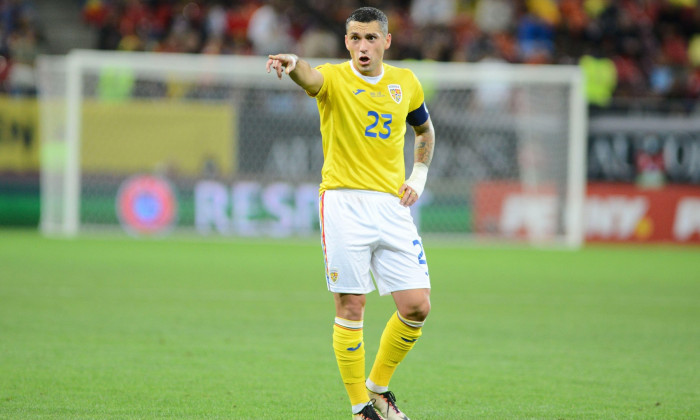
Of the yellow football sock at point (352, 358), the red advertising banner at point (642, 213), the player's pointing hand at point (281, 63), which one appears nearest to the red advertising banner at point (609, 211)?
the red advertising banner at point (642, 213)

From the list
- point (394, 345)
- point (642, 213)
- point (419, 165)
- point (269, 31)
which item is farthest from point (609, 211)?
point (394, 345)

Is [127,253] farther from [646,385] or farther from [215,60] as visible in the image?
[646,385]

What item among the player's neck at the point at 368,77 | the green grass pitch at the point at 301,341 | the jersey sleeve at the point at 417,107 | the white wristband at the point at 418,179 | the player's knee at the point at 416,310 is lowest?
the green grass pitch at the point at 301,341

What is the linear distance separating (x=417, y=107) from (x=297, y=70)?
0.90 m

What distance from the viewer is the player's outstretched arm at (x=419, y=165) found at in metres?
4.89

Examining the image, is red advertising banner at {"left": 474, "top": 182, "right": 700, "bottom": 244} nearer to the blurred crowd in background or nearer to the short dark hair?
the blurred crowd in background

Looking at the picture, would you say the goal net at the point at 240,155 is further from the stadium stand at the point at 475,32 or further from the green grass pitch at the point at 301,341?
the green grass pitch at the point at 301,341

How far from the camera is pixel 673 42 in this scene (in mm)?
22219

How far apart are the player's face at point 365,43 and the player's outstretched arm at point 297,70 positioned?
0.23 m

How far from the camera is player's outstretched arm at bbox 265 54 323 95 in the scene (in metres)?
4.45

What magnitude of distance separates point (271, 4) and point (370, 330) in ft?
46.6

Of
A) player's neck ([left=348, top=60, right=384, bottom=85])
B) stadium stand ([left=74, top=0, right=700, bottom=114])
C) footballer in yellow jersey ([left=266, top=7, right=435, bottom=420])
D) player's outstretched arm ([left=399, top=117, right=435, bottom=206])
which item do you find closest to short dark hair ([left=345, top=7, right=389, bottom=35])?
footballer in yellow jersey ([left=266, top=7, right=435, bottom=420])

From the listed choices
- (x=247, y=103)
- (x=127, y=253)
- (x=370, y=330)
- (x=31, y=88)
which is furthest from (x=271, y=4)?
(x=370, y=330)

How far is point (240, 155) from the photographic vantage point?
1669 cm
